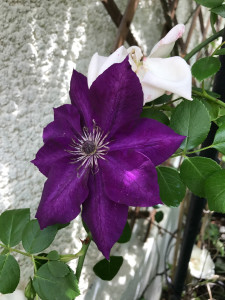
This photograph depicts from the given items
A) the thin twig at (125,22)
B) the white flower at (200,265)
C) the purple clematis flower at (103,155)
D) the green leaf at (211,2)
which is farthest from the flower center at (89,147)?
the white flower at (200,265)

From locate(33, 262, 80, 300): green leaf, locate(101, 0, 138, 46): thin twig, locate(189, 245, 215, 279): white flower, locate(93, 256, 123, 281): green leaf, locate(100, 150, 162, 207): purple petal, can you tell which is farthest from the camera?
locate(189, 245, 215, 279): white flower

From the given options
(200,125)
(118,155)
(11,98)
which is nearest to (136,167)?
(118,155)

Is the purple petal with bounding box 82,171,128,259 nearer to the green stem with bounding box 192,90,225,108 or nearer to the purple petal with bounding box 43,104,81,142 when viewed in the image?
the purple petal with bounding box 43,104,81,142

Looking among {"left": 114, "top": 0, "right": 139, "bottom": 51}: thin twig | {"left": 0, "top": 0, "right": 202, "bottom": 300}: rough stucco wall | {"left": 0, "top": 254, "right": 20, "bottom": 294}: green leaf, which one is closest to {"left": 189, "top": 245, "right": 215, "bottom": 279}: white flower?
{"left": 0, "top": 0, "right": 202, "bottom": 300}: rough stucco wall

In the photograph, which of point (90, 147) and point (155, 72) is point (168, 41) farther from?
point (90, 147)

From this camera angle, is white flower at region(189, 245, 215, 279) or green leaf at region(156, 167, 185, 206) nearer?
green leaf at region(156, 167, 185, 206)

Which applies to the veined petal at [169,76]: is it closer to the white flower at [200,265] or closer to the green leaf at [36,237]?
the green leaf at [36,237]

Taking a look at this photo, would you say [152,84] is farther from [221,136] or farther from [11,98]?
[11,98]

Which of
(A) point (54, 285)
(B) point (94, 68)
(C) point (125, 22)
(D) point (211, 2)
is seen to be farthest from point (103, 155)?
(C) point (125, 22)
